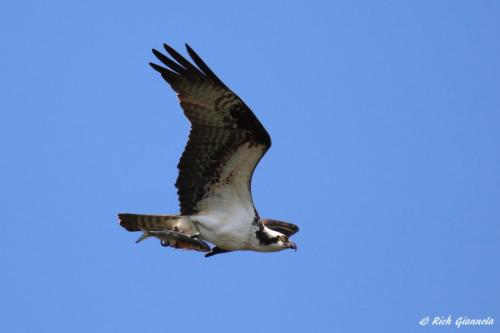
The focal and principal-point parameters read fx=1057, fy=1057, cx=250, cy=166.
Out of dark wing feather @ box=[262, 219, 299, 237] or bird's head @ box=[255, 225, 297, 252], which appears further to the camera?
dark wing feather @ box=[262, 219, 299, 237]

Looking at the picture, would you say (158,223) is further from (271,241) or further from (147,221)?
(271,241)

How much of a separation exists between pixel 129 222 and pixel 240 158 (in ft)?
5.09

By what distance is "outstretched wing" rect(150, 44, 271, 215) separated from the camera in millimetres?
11375

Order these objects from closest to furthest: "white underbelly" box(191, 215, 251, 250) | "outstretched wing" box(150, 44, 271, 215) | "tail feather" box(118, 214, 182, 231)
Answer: "outstretched wing" box(150, 44, 271, 215) < "white underbelly" box(191, 215, 251, 250) < "tail feather" box(118, 214, 182, 231)

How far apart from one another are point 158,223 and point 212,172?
37.1 inches

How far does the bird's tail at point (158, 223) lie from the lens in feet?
40.2

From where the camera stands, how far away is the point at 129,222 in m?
12.2

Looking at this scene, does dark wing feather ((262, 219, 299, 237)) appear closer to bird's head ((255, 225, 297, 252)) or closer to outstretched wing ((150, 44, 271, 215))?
bird's head ((255, 225, 297, 252))

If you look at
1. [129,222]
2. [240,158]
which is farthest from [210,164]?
[129,222]

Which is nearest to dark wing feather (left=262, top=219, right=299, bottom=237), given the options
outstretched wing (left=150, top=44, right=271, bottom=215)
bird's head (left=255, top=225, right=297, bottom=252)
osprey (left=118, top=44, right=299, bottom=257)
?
osprey (left=118, top=44, right=299, bottom=257)

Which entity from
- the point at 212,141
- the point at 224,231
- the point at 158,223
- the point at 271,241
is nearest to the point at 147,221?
the point at 158,223

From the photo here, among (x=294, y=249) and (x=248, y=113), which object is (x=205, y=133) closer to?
(x=248, y=113)

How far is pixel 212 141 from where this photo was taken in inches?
463

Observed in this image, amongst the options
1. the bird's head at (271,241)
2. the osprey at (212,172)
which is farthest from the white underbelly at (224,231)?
the bird's head at (271,241)
